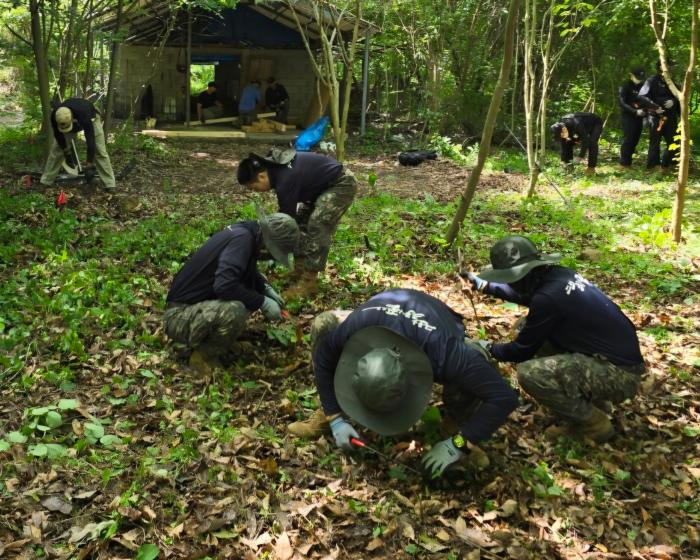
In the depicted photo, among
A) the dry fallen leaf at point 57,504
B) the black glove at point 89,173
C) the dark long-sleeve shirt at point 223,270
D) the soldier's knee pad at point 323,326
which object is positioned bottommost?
the dry fallen leaf at point 57,504

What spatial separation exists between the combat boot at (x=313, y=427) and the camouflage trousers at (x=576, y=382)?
137cm

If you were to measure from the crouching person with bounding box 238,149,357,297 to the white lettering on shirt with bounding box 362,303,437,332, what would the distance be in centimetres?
267

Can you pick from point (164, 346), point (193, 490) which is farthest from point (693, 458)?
point (164, 346)

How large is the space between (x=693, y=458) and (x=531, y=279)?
1559 mm

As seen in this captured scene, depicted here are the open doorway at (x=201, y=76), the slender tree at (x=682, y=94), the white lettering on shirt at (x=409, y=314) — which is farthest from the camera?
the open doorway at (x=201, y=76)

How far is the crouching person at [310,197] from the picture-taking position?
5.88m

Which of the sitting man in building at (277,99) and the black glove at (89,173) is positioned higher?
the sitting man in building at (277,99)

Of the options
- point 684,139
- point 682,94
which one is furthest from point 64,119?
point 684,139

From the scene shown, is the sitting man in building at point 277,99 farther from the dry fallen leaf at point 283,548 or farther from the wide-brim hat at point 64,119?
the dry fallen leaf at point 283,548

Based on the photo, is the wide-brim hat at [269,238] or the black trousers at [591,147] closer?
the wide-brim hat at [269,238]

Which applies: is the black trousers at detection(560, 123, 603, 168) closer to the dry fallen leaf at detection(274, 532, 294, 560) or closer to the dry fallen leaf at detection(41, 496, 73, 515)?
the dry fallen leaf at detection(274, 532, 294, 560)

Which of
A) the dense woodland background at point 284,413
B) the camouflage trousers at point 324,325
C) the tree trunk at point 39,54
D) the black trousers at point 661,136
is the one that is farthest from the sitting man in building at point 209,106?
the camouflage trousers at point 324,325

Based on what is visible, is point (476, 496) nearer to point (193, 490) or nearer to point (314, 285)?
point (193, 490)

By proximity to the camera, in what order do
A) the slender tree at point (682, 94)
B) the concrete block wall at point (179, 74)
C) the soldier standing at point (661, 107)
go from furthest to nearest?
1. the concrete block wall at point (179, 74)
2. the soldier standing at point (661, 107)
3. the slender tree at point (682, 94)
